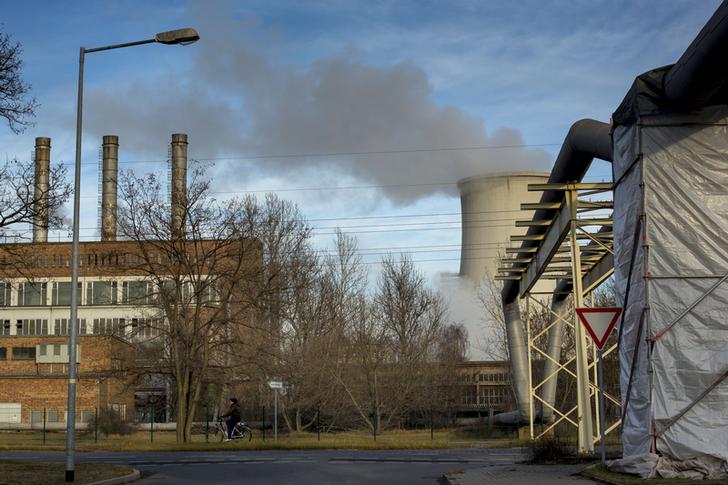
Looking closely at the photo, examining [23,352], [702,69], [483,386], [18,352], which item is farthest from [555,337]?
[18,352]

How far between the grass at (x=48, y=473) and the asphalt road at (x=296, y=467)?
2.63 ft

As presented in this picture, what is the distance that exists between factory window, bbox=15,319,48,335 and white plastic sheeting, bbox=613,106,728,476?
68269 millimetres

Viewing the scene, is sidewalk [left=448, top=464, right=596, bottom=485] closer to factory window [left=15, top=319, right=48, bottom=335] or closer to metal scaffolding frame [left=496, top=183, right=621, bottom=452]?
metal scaffolding frame [left=496, top=183, right=621, bottom=452]

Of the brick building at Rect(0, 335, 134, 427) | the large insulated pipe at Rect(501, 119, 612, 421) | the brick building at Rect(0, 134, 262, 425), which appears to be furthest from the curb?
the brick building at Rect(0, 335, 134, 427)

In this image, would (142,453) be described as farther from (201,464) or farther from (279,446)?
(201,464)

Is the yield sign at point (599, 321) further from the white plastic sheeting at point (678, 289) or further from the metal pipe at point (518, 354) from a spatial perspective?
the metal pipe at point (518, 354)

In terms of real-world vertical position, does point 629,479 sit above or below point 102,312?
below

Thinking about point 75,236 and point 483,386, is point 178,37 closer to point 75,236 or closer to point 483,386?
point 75,236

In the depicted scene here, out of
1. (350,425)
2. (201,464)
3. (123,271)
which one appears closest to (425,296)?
(350,425)

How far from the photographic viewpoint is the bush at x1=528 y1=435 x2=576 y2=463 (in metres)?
19.6

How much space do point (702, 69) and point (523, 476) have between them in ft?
24.4

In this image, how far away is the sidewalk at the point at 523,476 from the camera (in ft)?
48.8

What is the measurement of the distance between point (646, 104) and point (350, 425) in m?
32.8

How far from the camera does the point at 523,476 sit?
16016 millimetres
